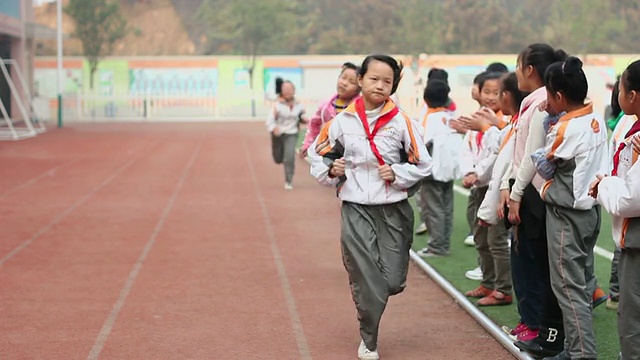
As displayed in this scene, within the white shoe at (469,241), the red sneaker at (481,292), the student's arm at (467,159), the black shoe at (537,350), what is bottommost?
the white shoe at (469,241)

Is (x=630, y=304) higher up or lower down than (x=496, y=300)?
higher up

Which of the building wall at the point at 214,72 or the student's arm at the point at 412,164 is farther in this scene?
the building wall at the point at 214,72

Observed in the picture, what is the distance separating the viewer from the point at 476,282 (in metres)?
8.80

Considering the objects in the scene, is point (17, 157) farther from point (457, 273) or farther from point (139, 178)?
point (457, 273)

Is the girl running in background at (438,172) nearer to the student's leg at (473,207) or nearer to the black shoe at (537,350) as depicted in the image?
the student's leg at (473,207)

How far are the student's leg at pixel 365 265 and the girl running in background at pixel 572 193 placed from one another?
1.03m

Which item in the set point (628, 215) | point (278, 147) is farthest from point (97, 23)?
point (628, 215)

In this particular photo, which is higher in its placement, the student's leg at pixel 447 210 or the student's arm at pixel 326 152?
the student's arm at pixel 326 152

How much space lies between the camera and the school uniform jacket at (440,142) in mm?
10188

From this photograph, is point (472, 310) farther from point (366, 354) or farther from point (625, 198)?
point (625, 198)

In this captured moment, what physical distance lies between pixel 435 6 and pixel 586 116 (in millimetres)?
63995

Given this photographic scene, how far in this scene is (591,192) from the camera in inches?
196

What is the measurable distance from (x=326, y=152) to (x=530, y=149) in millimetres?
1222

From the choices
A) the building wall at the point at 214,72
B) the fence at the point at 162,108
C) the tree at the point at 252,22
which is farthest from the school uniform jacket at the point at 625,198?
the tree at the point at 252,22
